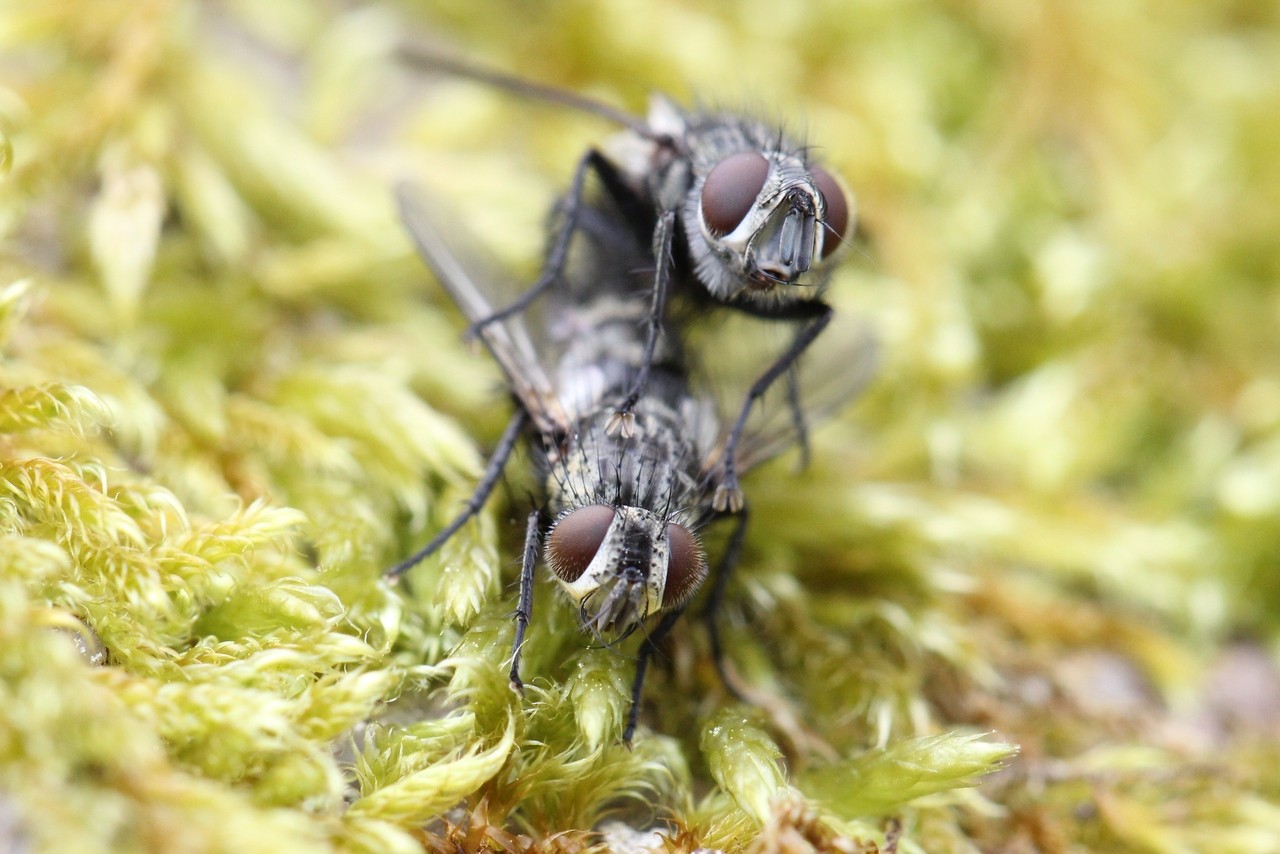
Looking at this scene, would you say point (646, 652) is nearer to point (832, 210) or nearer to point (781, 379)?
point (781, 379)

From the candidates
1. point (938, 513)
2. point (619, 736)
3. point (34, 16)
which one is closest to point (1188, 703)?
point (938, 513)

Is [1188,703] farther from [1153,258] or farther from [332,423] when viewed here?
[332,423]

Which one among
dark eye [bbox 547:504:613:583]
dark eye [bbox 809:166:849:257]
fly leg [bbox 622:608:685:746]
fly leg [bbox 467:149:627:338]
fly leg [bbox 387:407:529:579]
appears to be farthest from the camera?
fly leg [bbox 467:149:627:338]

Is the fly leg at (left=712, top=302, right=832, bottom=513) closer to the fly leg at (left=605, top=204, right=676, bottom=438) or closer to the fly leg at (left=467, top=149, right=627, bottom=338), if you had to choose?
the fly leg at (left=605, top=204, right=676, bottom=438)

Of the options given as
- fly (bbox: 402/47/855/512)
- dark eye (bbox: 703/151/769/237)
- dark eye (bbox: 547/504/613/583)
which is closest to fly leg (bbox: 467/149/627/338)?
fly (bbox: 402/47/855/512)

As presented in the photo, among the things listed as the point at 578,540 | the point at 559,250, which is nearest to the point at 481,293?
the point at 559,250
